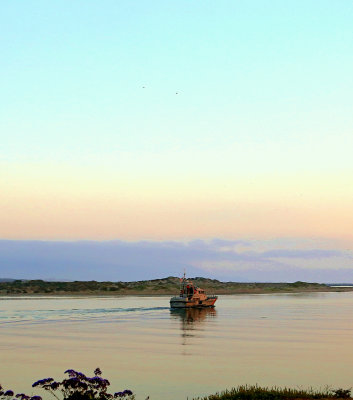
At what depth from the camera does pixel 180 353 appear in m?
48.8

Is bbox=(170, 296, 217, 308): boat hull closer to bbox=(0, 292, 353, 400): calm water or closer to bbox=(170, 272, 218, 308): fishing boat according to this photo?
bbox=(170, 272, 218, 308): fishing boat

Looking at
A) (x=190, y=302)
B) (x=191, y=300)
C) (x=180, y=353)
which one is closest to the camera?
(x=180, y=353)

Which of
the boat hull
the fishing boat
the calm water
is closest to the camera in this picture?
the calm water

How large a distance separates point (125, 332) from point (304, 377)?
Result: 3254 cm

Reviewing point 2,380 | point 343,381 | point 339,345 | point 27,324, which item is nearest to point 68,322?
point 27,324

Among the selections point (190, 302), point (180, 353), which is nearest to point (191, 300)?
point (190, 302)

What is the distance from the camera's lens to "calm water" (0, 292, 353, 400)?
3669 cm

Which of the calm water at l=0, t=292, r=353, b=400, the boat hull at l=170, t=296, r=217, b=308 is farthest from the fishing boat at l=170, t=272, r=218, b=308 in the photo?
the calm water at l=0, t=292, r=353, b=400

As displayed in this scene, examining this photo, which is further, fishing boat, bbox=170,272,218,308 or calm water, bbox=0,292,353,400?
fishing boat, bbox=170,272,218,308

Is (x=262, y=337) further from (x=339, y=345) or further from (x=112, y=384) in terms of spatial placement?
(x=112, y=384)

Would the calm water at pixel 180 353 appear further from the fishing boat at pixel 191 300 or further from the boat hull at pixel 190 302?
the fishing boat at pixel 191 300

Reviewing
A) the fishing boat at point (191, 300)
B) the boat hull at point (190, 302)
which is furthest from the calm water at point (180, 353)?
the fishing boat at point (191, 300)

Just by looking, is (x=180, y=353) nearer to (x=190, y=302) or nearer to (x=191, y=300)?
(x=190, y=302)

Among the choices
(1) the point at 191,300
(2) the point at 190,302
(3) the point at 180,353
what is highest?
(1) the point at 191,300
